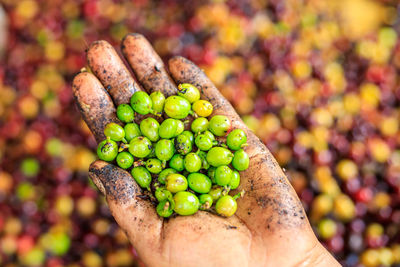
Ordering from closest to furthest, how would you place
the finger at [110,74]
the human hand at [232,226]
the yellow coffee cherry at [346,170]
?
the human hand at [232,226]
the finger at [110,74]
the yellow coffee cherry at [346,170]

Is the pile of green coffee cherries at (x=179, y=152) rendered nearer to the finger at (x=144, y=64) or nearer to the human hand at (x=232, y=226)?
the human hand at (x=232, y=226)

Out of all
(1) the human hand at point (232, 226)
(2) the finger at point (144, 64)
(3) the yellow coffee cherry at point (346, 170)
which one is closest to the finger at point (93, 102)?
(1) the human hand at point (232, 226)

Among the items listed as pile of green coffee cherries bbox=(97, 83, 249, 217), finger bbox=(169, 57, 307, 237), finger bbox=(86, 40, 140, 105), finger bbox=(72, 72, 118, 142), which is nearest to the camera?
finger bbox=(169, 57, 307, 237)

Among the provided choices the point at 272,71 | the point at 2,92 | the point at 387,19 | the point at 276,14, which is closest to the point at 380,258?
the point at 272,71

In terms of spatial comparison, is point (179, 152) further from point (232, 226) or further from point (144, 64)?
point (144, 64)

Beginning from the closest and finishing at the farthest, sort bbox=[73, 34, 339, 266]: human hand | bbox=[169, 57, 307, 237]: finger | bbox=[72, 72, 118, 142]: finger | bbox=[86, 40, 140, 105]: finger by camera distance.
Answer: bbox=[73, 34, 339, 266]: human hand, bbox=[169, 57, 307, 237]: finger, bbox=[72, 72, 118, 142]: finger, bbox=[86, 40, 140, 105]: finger

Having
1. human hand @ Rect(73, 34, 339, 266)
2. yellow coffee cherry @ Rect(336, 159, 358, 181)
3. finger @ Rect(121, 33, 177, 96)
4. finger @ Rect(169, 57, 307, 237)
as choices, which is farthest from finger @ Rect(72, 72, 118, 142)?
yellow coffee cherry @ Rect(336, 159, 358, 181)

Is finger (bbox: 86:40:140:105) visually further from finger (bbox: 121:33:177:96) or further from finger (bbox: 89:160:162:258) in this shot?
finger (bbox: 89:160:162:258)

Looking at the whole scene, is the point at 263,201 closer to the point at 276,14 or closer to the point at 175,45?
the point at 175,45
